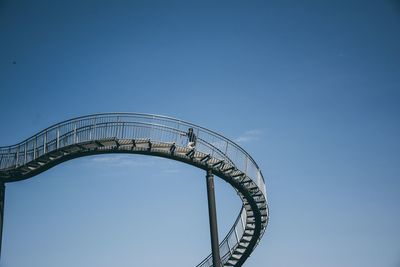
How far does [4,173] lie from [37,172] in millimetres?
1603

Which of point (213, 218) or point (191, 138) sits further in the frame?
point (191, 138)

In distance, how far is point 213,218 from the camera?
15234mm

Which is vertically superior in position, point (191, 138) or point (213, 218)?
point (191, 138)

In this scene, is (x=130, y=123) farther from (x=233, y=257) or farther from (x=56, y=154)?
(x=233, y=257)

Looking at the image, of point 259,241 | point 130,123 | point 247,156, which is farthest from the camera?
point 259,241

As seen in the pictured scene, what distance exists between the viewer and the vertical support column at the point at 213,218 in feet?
48.8

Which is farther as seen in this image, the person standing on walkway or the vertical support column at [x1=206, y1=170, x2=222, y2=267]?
the person standing on walkway

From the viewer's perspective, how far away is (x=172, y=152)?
1534cm

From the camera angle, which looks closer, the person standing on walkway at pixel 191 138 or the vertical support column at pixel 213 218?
the vertical support column at pixel 213 218

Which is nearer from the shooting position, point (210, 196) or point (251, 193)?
point (210, 196)

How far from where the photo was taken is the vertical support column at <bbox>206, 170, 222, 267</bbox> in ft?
48.8

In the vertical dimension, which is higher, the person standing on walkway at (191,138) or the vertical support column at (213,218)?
the person standing on walkway at (191,138)

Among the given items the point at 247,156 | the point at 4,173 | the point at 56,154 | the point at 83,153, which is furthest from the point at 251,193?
the point at 4,173

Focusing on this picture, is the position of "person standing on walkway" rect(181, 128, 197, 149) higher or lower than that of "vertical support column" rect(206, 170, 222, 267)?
higher
